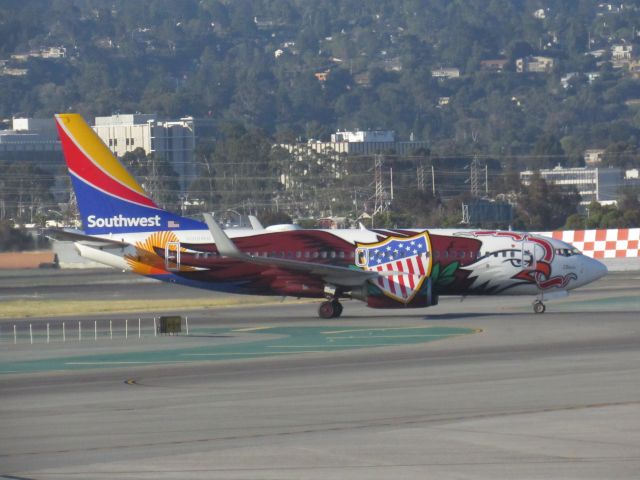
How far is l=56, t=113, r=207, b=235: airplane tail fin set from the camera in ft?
180

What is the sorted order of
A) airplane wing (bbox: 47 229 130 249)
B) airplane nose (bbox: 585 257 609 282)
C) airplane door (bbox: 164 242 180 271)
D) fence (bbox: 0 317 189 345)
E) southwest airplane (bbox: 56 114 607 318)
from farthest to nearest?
airplane door (bbox: 164 242 180 271), airplane nose (bbox: 585 257 609 282), airplane wing (bbox: 47 229 130 249), southwest airplane (bbox: 56 114 607 318), fence (bbox: 0 317 189 345)

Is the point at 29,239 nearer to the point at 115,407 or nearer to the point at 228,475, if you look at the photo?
the point at 115,407

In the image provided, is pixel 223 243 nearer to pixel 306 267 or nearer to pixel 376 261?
pixel 306 267

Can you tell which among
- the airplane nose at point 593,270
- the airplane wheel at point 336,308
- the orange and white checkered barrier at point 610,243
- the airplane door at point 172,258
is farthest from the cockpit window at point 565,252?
the orange and white checkered barrier at point 610,243

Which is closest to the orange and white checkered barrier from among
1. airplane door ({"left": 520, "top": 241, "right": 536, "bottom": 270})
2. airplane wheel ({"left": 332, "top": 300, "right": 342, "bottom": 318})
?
airplane door ({"left": 520, "top": 241, "right": 536, "bottom": 270})

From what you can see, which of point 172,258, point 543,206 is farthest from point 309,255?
point 543,206

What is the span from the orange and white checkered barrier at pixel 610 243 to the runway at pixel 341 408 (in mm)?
36727

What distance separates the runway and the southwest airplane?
575 centimetres

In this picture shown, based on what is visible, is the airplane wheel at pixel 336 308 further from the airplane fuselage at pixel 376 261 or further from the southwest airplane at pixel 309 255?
the airplane fuselage at pixel 376 261

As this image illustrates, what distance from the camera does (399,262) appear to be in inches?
2048

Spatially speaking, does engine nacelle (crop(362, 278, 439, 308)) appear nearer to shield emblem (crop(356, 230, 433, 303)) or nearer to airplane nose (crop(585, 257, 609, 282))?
shield emblem (crop(356, 230, 433, 303))

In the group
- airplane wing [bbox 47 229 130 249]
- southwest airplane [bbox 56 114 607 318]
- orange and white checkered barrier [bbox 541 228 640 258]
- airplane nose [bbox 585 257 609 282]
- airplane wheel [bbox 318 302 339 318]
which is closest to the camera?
southwest airplane [bbox 56 114 607 318]

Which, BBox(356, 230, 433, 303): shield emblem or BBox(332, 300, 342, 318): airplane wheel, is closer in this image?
BBox(356, 230, 433, 303): shield emblem

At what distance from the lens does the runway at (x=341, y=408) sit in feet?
70.2
